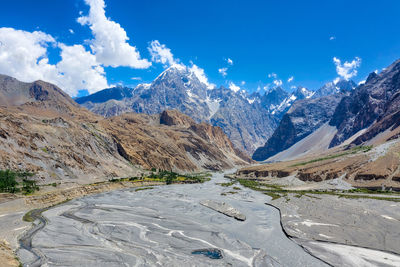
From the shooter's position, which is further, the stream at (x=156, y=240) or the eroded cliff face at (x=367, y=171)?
the eroded cliff face at (x=367, y=171)

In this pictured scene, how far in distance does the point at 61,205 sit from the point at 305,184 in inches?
4061

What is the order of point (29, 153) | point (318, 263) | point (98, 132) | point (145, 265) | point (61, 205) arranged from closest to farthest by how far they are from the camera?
1. point (145, 265)
2. point (318, 263)
3. point (61, 205)
4. point (29, 153)
5. point (98, 132)

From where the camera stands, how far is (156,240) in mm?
37250

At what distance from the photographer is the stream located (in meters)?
29.9

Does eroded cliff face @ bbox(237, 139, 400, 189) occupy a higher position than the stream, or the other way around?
eroded cliff face @ bbox(237, 139, 400, 189)

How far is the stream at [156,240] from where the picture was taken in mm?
29938

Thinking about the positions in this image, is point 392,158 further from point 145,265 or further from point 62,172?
point 62,172

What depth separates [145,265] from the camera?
28391mm

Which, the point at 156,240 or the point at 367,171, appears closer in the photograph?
the point at 156,240

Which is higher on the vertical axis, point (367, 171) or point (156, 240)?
point (367, 171)

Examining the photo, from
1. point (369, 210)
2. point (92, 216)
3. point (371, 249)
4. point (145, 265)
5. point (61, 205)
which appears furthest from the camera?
point (61, 205)

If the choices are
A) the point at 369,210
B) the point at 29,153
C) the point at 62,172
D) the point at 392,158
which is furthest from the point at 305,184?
the point at 29,153

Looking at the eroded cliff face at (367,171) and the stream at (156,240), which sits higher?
the eroded cliff face at (367,171)

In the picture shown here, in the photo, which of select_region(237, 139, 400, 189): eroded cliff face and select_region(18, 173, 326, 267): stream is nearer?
select_region(18, 173, 326, 267): stream
